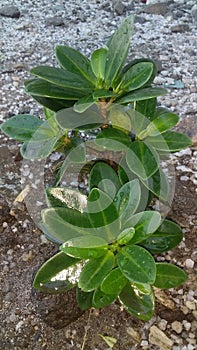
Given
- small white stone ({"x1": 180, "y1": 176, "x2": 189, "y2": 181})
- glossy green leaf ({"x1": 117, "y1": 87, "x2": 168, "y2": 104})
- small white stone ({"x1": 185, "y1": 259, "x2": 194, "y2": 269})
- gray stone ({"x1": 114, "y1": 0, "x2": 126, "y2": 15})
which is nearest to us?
glossy green leaf ({"x1": 117, "y1": 87, "x2": 168, "y2": 104})

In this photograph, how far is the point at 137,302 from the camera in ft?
3.11

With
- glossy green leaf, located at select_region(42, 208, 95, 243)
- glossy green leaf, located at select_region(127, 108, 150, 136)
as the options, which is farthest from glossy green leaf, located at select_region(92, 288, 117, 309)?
glossy green leaf, located at select_region(127, 108, 150, 136)

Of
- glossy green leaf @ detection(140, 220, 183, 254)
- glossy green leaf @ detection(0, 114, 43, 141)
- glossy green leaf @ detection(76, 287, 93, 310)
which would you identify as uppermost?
glossy green leaf @ detection(0, 114, 43, 141)

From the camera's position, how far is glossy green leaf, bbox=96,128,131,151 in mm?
993

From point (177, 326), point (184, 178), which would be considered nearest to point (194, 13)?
point (184, 178)

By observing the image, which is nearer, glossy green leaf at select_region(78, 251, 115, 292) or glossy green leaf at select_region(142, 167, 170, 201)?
glossy green leaf at select_region(78, 251, 115, 292)

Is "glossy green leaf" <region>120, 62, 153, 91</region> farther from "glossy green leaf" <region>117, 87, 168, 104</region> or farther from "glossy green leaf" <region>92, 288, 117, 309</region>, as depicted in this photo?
"glossy green leaf" <region>92, 288, 117, 309</region>

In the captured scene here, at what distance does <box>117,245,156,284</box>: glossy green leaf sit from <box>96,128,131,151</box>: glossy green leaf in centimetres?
19

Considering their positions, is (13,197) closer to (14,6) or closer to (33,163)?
(33,163)

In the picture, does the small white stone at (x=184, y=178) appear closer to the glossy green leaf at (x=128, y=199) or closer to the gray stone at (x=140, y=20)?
the glossy green leaf at (x=128, y=199)

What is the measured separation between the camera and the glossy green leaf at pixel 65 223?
0.92m

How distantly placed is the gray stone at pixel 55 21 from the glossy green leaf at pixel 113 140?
1.22 m

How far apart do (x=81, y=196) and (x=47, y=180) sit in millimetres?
362

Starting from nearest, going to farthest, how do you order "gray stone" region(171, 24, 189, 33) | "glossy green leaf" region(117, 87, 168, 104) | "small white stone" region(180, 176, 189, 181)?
"glossy green leaf" region(117, 87, 168, 104) < "small white stone" region(180, 176, 189, 181) < "gray stone" region(171, 24, 189, 33)
